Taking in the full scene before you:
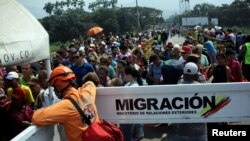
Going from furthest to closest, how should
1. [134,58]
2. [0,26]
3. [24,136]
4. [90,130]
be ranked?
[134,58] → [0,26] → [90,130] → [24,136]

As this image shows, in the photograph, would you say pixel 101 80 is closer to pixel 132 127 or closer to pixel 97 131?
pixel 132 127

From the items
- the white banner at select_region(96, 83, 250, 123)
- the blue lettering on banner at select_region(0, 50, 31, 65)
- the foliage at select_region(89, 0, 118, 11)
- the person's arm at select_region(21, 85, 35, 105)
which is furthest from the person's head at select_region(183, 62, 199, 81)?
the foliage at select_region(89, 0, 118, 11)

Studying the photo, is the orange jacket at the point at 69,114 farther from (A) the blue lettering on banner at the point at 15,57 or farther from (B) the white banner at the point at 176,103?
(A) the blue lettering on banner at the point at 15,57

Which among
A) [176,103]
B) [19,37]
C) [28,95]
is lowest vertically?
[28,95]

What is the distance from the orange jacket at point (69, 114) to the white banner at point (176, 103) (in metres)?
0.58

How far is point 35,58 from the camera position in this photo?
5.19m

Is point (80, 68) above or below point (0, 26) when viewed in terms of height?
below

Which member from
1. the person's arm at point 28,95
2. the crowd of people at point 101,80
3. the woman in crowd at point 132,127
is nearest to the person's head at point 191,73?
the crowd of people at point 101,80

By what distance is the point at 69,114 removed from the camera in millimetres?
4070

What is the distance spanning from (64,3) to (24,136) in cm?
14721

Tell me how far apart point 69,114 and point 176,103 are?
4.57 ft

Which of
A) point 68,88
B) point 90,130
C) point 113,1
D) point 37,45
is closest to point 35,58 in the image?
point 37,45

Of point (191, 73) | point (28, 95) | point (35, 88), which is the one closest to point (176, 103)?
point (191, 73)

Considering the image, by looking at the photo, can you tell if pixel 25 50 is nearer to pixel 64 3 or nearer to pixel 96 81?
pixel 96 81
